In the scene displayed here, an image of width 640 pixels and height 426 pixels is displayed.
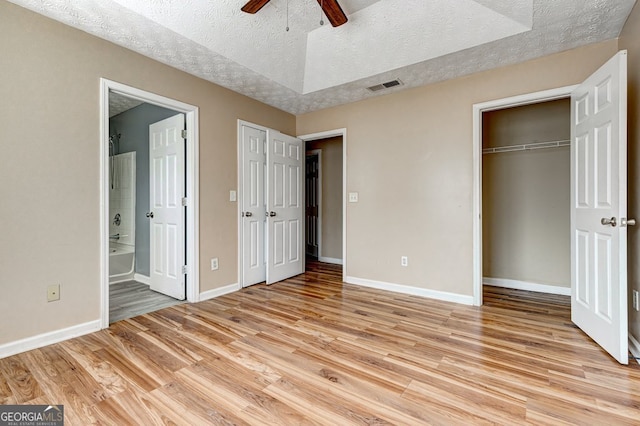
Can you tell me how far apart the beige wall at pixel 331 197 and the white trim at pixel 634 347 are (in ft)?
12.2

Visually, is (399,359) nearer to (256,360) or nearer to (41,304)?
(256,360)

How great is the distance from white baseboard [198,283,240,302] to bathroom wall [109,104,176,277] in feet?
4.15

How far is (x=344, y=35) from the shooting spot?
288 cm

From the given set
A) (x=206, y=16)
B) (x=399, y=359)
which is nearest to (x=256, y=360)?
(x=399, y=359)

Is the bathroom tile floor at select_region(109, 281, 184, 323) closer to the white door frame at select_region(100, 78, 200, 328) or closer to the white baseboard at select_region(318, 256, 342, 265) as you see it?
the white door frame at select_region(100, 78, 200, 328)

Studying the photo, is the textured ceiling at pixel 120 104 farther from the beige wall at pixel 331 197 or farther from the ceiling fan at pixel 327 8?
the beige wall at pixel 331 197

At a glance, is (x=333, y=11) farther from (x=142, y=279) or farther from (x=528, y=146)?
(x=142, y=279)

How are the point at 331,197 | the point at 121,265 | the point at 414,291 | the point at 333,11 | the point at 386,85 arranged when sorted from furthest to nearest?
the point at 331,197 < the point at 121,265 < the point at 414,291 < the point at 386,85 < the point at 333,11

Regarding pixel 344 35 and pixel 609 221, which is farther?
pixel 344 35

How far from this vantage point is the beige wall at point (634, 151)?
2.02m

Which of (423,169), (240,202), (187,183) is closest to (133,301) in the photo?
(187,183)

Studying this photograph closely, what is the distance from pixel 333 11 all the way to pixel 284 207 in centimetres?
242

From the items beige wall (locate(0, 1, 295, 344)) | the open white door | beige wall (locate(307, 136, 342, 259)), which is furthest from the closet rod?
beige wall (locate(0, 1, 295, 344))

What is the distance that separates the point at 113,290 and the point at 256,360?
8.66 feet
